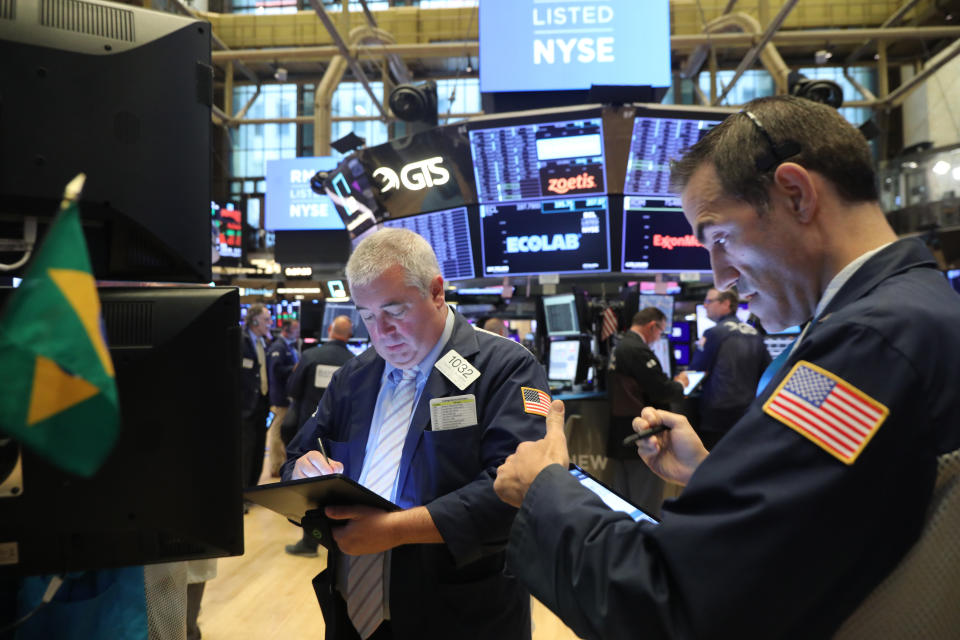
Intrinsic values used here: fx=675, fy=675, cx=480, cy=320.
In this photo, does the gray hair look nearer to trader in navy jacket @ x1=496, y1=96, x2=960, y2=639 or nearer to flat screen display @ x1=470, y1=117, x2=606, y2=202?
trader in navy jacket @ x1=496, y1=96, x2=960, y2=639

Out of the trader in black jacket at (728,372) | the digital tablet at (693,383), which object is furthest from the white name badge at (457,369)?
the digital tablet at (693,383)

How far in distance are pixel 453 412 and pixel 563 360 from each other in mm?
4233

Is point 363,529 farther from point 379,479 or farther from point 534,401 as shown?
point 534,401

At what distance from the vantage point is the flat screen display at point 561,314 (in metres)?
5.91

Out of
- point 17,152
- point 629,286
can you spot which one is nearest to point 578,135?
point 629,286

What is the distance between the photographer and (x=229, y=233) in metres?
10.9

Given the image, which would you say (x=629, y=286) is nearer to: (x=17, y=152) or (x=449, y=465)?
(x=449, y=465)

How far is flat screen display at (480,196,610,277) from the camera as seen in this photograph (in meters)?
5.01

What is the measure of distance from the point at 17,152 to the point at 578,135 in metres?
4.22

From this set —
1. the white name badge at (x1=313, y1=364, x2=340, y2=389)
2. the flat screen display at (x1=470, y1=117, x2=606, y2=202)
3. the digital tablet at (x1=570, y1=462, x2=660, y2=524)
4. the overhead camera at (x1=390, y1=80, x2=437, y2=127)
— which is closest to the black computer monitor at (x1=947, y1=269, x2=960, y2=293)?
the flat screen display at (x1=470, y1=117, x2=606, y2=202)

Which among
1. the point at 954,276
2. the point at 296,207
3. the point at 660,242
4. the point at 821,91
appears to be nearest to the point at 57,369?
the point at 660,242

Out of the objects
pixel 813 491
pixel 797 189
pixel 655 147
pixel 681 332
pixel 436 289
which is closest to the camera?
pixel 813 491

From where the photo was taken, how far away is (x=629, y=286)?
5.82m

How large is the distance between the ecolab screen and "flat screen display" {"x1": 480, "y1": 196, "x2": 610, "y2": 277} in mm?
868
